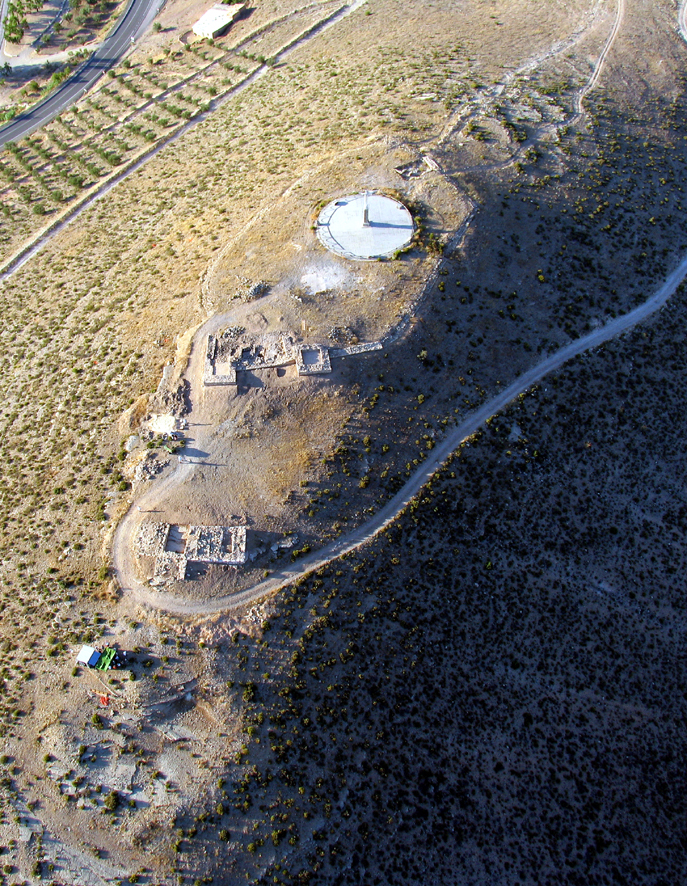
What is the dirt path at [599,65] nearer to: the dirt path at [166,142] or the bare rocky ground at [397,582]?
the bare rocky ground at [397,582]

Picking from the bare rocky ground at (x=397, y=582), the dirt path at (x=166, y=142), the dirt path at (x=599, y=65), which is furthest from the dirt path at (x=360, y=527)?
the dirt path at (x=166, y=142)

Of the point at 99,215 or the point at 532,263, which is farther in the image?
the point at 99,215

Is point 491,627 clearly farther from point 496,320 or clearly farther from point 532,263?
point 532,263

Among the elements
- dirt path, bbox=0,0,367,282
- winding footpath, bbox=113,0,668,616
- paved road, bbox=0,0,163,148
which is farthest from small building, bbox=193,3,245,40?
winding footpath, bbox=113,0,668,616

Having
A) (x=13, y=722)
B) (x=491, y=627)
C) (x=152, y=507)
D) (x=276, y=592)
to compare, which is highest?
(x=152, y=507)

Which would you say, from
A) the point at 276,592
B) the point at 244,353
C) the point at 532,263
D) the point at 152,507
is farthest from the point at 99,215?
the point at 276,592
